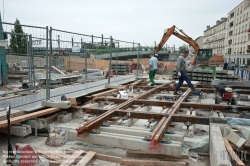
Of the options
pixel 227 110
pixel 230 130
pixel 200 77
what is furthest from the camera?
pixel 200 77

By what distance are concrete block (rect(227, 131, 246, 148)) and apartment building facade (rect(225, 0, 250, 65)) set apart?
4558 centimetres

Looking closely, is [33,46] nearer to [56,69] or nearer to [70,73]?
[56,69]

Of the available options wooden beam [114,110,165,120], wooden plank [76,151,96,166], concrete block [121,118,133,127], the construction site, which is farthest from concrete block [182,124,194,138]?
wooden plank [76,151,96,166]

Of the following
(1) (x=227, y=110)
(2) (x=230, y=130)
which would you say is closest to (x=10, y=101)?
(2) (x=230, y=130)

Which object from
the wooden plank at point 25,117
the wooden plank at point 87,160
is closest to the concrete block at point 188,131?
the wooden plank at point 87,160

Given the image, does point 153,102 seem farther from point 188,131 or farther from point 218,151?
point 218,151

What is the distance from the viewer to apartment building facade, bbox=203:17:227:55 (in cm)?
7181

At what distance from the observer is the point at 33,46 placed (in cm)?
776

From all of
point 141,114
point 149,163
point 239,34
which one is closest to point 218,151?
point 149,163

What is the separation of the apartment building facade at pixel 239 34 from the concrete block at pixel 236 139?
45.6 meters

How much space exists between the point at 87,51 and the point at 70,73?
2210 mm

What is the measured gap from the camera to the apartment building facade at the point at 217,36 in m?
71.8

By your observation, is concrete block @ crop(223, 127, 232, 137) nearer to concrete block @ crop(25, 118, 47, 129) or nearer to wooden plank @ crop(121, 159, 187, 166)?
wooden plank @ crop(121, 159, 187, 166)

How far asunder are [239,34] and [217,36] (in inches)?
876
